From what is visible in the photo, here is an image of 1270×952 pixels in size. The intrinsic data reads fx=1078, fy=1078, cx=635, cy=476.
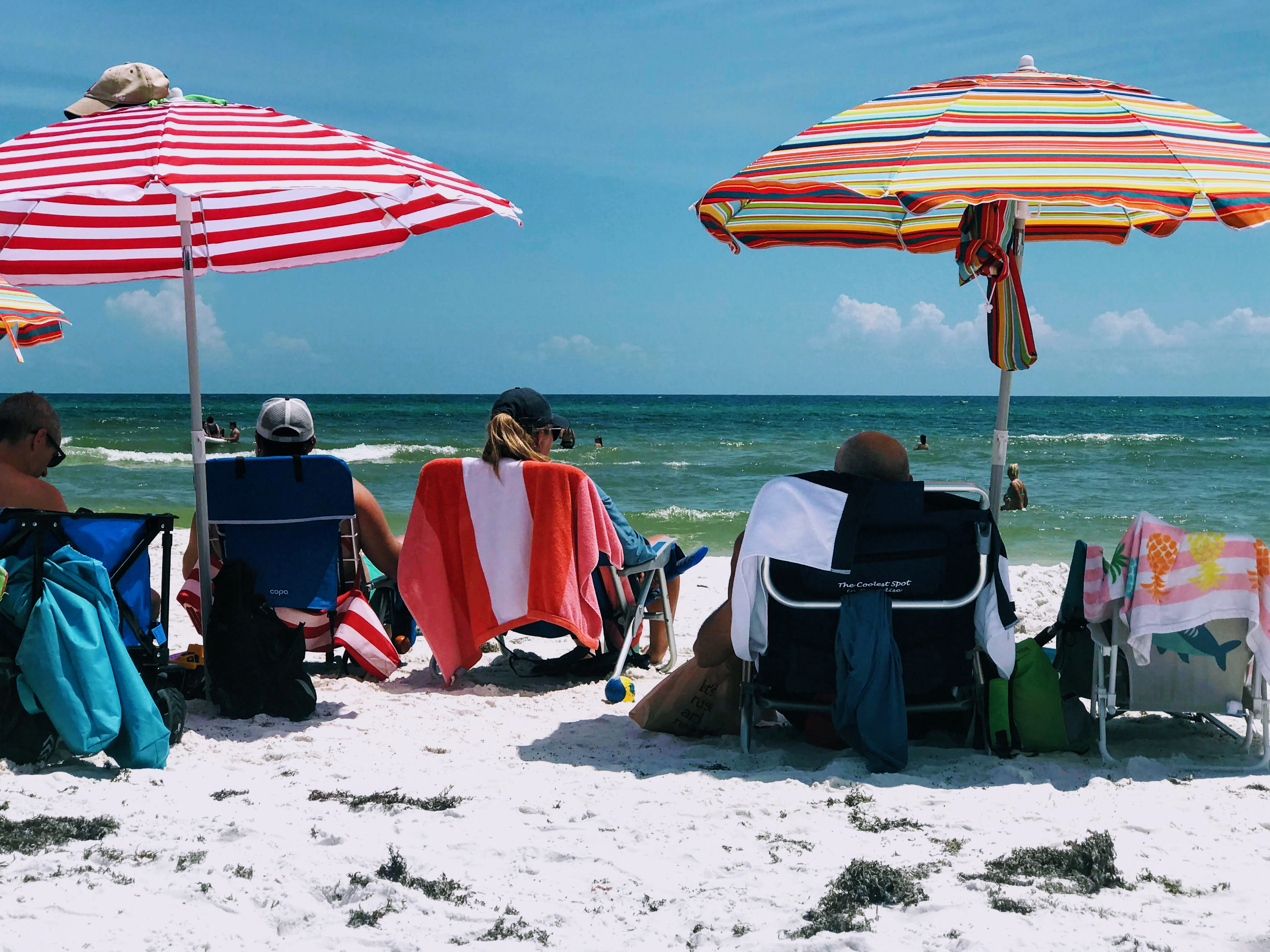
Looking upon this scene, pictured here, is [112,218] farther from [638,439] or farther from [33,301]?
[638,439]

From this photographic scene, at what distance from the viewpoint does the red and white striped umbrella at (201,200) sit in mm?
2975

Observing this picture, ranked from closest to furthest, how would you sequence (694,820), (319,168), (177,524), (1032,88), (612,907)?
(612,907) → (694,820) → (319,168) → (1032,88) → (177,524)

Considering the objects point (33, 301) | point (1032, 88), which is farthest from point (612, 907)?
point (33, 301)

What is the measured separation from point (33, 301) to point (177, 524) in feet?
18.5

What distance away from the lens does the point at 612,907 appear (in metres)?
2.33

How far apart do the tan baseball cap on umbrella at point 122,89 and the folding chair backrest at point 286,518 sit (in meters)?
1.25

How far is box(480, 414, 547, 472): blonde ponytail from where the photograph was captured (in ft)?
14.0

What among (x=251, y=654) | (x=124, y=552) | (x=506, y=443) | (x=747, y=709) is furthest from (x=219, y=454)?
(x=747, y=709)

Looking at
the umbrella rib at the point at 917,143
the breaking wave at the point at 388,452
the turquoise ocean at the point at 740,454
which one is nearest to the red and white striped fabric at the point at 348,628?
the umbrella rib at the point at 917,143

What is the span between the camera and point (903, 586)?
3.32 meters

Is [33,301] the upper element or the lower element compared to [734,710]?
upper

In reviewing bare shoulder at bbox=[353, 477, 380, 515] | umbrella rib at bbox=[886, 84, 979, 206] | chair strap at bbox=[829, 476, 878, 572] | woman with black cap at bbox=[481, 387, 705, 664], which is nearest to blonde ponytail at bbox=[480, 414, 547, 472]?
woman with black cap at bbox=[481, 387, 705, 664]

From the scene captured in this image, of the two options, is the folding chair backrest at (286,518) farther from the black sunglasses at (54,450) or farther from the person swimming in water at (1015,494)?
the person swimming in water at (1015,494)

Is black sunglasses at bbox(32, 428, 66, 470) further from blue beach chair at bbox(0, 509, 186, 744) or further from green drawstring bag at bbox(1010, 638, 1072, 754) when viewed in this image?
green drawstring bag at bbox(1010, 638, 1072, 754)
